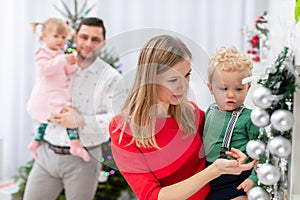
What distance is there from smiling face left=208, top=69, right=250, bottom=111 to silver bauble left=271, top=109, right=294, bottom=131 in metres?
0.33

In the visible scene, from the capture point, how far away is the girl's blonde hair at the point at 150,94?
47.5 inches

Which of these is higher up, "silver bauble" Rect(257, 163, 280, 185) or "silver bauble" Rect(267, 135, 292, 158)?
"silver bauble" Rect(267, 135, 292, 158)

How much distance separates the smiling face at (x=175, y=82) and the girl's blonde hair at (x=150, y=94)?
0.04 ft

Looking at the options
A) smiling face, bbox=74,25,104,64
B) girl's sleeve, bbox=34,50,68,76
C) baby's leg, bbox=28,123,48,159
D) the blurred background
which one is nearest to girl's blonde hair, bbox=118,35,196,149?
smiling face, bbox=74,25,104,64

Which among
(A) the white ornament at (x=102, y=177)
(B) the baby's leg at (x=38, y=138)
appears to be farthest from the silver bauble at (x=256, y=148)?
(A) the white ornament at (x=102, y=177)

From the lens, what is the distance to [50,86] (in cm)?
280

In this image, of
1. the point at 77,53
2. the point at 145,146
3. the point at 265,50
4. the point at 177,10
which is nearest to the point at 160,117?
the point at 145,146

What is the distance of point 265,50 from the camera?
244 cm

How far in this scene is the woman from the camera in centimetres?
120

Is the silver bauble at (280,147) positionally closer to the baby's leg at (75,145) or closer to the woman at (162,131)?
the woman at (162,131)

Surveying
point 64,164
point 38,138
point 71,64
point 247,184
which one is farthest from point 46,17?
point 247,184

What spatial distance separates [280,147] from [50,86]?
2.03m

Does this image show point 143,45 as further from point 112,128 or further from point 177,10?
point 177,10

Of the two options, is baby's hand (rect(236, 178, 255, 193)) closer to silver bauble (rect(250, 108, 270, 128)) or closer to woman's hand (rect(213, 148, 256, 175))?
woman's hand (rect(213, 148, 256, 175))
